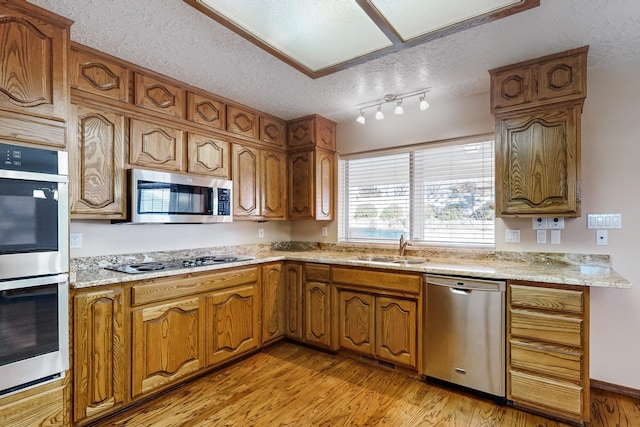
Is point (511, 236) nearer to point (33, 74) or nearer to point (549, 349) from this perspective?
point (549, 349)

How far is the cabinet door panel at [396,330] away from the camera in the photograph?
261 cm

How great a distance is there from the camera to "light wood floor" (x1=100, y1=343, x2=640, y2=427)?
206cm

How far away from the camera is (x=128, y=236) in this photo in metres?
2.71

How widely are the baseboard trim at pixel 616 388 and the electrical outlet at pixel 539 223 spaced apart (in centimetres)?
120

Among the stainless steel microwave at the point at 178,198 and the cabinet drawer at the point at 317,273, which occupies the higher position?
the stainless steel microwave at the point at 178,198

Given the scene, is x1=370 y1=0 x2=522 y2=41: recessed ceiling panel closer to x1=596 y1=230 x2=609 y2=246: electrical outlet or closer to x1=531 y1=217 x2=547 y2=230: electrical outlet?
x1=531 y1=217 x2=547 y2=230: electrical outlet

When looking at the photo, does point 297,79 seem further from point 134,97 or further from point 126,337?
point 126,337

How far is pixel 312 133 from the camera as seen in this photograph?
11.9 ft

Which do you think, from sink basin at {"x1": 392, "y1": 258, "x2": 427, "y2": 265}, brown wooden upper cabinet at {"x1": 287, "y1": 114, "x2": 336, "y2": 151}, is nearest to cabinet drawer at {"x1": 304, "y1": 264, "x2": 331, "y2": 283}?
sink basin at {"x1": 392, "y1": 258, "x2": 427, "y2": 265}

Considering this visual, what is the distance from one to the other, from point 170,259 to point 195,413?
1.34 m

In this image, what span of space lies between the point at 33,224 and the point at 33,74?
81cm

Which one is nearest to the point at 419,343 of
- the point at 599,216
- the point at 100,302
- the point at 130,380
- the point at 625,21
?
the point at 599,216

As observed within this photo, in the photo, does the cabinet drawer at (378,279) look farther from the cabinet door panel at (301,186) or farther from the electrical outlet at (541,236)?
the electrical outlet at (541,236)

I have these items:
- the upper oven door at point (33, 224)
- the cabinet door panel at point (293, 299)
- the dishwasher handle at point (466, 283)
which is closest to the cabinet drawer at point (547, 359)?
the dishwasher handle at point (466, 283)
